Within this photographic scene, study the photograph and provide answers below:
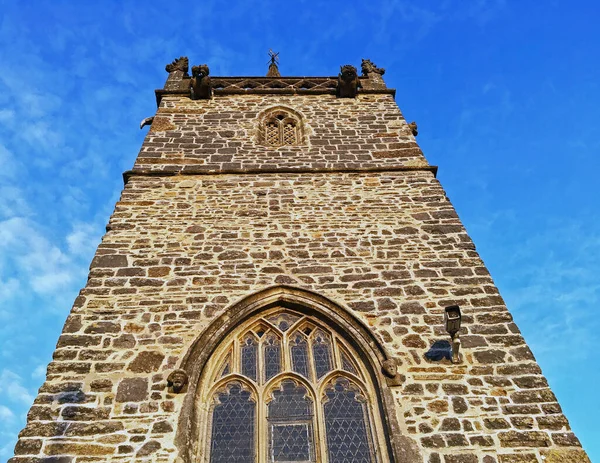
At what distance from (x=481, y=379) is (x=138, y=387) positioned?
3.45 meters

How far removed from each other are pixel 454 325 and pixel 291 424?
1.95 metres

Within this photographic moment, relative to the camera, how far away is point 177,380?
19.0 ft

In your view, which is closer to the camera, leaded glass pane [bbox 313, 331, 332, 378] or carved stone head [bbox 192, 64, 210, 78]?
leaded glass pane [bbox 313, 331, 332, 378]

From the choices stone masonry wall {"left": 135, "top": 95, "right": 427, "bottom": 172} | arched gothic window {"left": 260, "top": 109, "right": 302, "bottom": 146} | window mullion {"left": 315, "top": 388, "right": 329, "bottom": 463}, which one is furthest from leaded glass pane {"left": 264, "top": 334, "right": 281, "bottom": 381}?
arched gothic window {"left": 260, "top": 109, "right": 302, "bottom": 146}

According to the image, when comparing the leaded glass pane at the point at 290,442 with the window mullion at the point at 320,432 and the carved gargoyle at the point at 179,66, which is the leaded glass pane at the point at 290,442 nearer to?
the window mullion at the point at 320,432

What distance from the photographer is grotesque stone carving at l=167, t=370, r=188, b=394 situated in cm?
577

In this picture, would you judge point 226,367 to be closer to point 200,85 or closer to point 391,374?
point 391,374

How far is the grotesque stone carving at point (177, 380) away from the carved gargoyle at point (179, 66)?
8.33m

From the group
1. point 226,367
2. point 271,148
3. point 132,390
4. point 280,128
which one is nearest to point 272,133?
point 280,128

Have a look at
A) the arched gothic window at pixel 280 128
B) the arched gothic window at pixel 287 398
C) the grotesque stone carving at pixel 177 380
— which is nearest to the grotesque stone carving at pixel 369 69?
the arched gothic window at pixel 280 128

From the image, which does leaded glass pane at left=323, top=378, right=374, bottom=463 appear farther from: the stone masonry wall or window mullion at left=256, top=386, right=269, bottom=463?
the stone masonry wall

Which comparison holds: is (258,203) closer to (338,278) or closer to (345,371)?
(338,278)

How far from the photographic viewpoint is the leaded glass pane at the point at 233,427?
18.1 feet

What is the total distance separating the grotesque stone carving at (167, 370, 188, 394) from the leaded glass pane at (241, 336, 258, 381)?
712 mm
